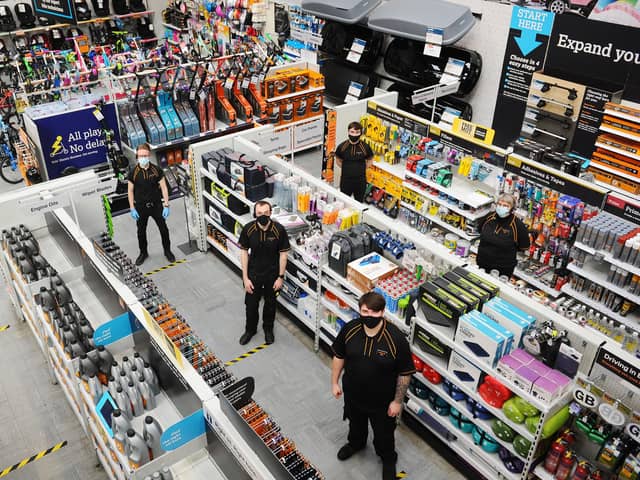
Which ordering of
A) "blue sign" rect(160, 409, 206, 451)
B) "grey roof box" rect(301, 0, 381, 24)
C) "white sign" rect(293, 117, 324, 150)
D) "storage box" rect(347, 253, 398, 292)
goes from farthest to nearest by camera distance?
"grey roof box" rect(301, 0, 381, 24), "white sign" rect(293, 117, 324, 150), "storage box" rect(347, 253, 398, 292), "blue sign" rect(160, 409, 206, 451)

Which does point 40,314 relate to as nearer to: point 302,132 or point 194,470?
point 194,470

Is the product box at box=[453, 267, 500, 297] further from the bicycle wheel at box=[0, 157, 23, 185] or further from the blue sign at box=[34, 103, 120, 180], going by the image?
the bicycle wheel at box=[0, 157, 23, 185]

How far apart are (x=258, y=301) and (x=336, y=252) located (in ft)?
3.88

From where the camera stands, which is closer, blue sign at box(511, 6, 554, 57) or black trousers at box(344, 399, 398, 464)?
black trousers at box(344, 399, 398, 464)

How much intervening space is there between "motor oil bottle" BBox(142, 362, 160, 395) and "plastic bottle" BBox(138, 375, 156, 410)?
0.03 meters

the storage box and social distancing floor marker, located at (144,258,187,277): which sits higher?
the storage box

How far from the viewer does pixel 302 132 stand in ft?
34.2

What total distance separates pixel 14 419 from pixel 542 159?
21.9 ft

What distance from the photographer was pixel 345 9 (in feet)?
34.5

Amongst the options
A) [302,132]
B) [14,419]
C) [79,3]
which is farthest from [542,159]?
[79,3]

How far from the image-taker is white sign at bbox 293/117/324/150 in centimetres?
1034

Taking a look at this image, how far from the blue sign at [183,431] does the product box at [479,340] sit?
6.71 ft

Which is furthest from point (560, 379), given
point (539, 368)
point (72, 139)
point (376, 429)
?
point (72, 139)

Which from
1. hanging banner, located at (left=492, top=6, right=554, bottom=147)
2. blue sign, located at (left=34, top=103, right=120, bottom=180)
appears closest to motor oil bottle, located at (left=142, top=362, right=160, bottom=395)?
blue sign, located at (left=34, top=103, right=120, bottom=180)
